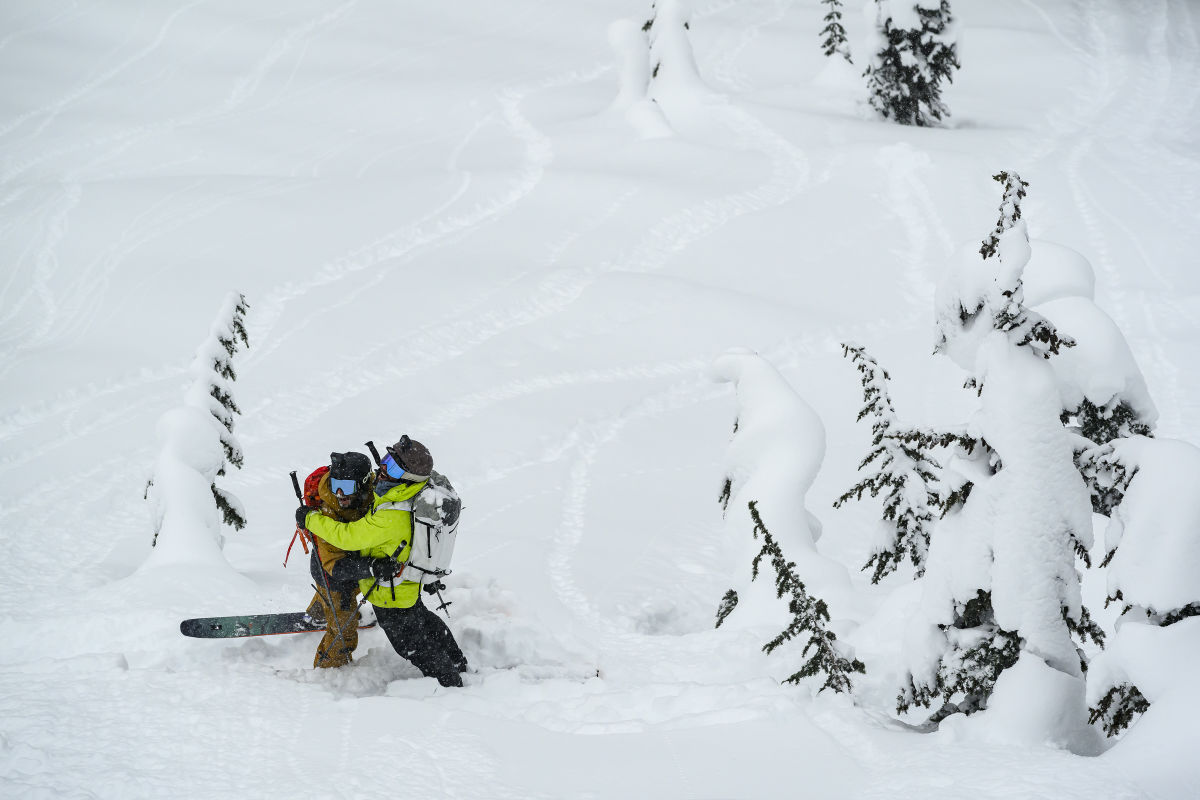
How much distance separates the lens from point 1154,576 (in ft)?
13.4

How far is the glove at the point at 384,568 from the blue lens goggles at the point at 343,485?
435 millimetres

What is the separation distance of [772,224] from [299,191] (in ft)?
29.5

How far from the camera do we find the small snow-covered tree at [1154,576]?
4.04 meters

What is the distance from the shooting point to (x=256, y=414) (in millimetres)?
12484

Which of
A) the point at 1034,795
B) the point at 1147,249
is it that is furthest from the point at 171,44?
the point at 1034,795

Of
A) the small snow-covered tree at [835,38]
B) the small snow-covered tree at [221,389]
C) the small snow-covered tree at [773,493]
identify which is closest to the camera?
the small snow-covered tree at [773,493]

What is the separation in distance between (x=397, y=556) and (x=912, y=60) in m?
20.7

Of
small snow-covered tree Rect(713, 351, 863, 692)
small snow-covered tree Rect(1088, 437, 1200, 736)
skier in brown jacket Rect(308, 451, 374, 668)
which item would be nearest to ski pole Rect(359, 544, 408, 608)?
skier in brown jacket Rect(308, 451, 374, 668)

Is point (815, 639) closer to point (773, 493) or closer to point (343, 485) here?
point (773, 493)

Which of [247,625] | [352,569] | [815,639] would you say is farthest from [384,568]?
[815,639]

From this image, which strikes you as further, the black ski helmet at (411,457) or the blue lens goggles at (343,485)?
the blue lens goggles at (343,485)

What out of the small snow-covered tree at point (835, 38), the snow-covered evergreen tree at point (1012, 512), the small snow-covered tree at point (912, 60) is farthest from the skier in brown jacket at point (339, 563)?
the small snow-covered tree at point (835, 38)

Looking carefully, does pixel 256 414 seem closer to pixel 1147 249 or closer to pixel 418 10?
pixel 1147 249

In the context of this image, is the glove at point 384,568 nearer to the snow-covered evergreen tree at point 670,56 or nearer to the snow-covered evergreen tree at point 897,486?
the snow-covered evergreen tree at point 897,486
